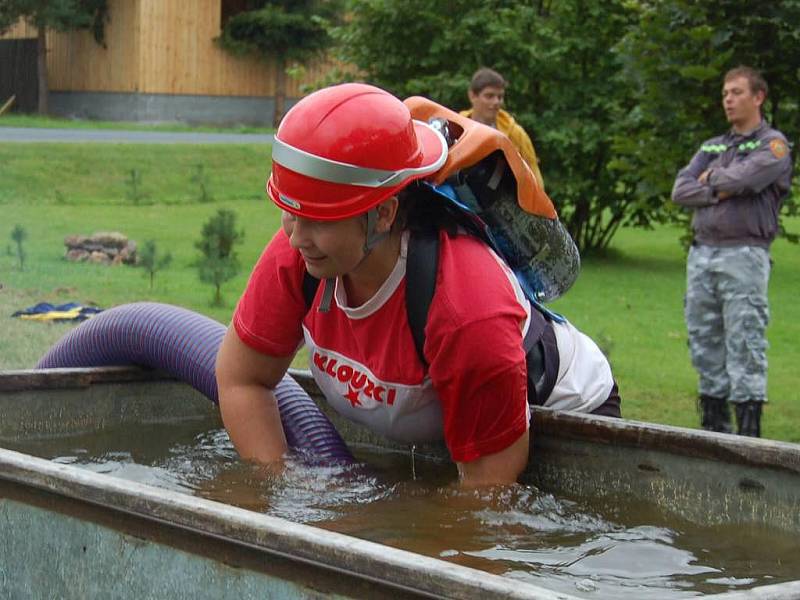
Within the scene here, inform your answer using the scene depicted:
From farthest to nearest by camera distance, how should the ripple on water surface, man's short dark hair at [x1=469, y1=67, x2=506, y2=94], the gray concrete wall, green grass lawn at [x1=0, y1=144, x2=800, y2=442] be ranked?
the gray concrete wall < man's short dark hair at [x1=469, y1=67, x2=506, y2=94] < green grass lawn at [x1=0, y1=144, x2=800, y2=442] < the ripple on water surface

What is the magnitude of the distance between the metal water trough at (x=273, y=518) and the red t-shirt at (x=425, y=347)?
19.7 inches

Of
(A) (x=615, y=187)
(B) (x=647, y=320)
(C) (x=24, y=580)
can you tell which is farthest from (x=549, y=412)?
(A) (x=615, y=187)

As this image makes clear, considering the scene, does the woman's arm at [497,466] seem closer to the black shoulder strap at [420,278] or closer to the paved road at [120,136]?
the black shoulder strap at [420,278]

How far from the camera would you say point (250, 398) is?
14.4ft

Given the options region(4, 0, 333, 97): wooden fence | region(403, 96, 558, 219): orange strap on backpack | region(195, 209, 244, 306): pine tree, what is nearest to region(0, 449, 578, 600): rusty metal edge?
region(403, 96, 558, 219): orange strap on backpack

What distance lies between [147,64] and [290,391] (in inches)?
1205

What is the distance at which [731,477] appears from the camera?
4.04 metres

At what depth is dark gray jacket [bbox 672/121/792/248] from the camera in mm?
8008

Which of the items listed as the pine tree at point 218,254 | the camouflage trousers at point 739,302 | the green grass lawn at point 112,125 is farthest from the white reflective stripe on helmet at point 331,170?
the green grass lawn at point 112,125

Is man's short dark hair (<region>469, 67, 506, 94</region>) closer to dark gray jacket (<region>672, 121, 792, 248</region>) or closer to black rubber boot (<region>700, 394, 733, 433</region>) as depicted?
dark gray jacket (<region>672, 121, 792, 248</region>)

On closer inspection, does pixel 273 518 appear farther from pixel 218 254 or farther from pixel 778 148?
pixel 218 254

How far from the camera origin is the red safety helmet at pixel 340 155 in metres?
3.60

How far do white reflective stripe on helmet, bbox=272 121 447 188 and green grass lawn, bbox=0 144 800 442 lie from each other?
5.29 meters

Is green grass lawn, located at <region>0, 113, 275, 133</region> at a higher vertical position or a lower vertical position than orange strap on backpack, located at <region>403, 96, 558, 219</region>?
lower
